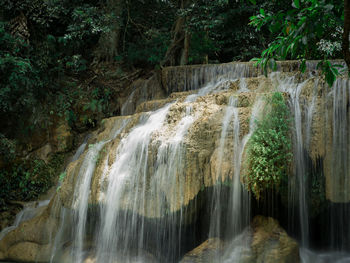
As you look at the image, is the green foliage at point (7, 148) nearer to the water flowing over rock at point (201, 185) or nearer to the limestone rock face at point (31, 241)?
the limestone rock face at point (31, 241)

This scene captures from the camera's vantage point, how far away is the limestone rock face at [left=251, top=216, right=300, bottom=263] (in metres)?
4.20

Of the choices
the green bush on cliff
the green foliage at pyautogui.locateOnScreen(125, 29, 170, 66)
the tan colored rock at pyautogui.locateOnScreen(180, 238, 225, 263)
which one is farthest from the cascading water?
the green foliage at pyautogui.locateOnScreen(125, 29, 170, 66)

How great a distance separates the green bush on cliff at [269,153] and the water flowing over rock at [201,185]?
138 millimetres

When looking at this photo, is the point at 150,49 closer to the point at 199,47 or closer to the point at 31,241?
the point at 199,47

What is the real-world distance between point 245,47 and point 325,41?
420 centimetres

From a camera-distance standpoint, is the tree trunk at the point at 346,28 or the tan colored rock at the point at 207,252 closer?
the tree trunk at the point at 346,28

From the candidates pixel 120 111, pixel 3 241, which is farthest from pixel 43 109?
pixel 3 241

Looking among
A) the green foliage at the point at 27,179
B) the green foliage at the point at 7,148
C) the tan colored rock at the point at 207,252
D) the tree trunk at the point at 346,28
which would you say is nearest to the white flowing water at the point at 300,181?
the tan colored rock at the point at 207,252

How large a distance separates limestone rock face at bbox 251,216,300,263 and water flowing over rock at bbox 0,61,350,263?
0.01m

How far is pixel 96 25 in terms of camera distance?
9703 mm

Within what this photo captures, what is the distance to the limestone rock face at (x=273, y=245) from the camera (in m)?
4.20

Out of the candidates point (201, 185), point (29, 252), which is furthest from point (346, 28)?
point (29, 252)

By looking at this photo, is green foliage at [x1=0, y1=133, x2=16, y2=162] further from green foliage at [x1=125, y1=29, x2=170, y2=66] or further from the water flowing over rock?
green foliage at [x1=125, y1=29, x2=170, y2=66]

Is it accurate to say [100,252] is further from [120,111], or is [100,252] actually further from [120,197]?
[120,111]
